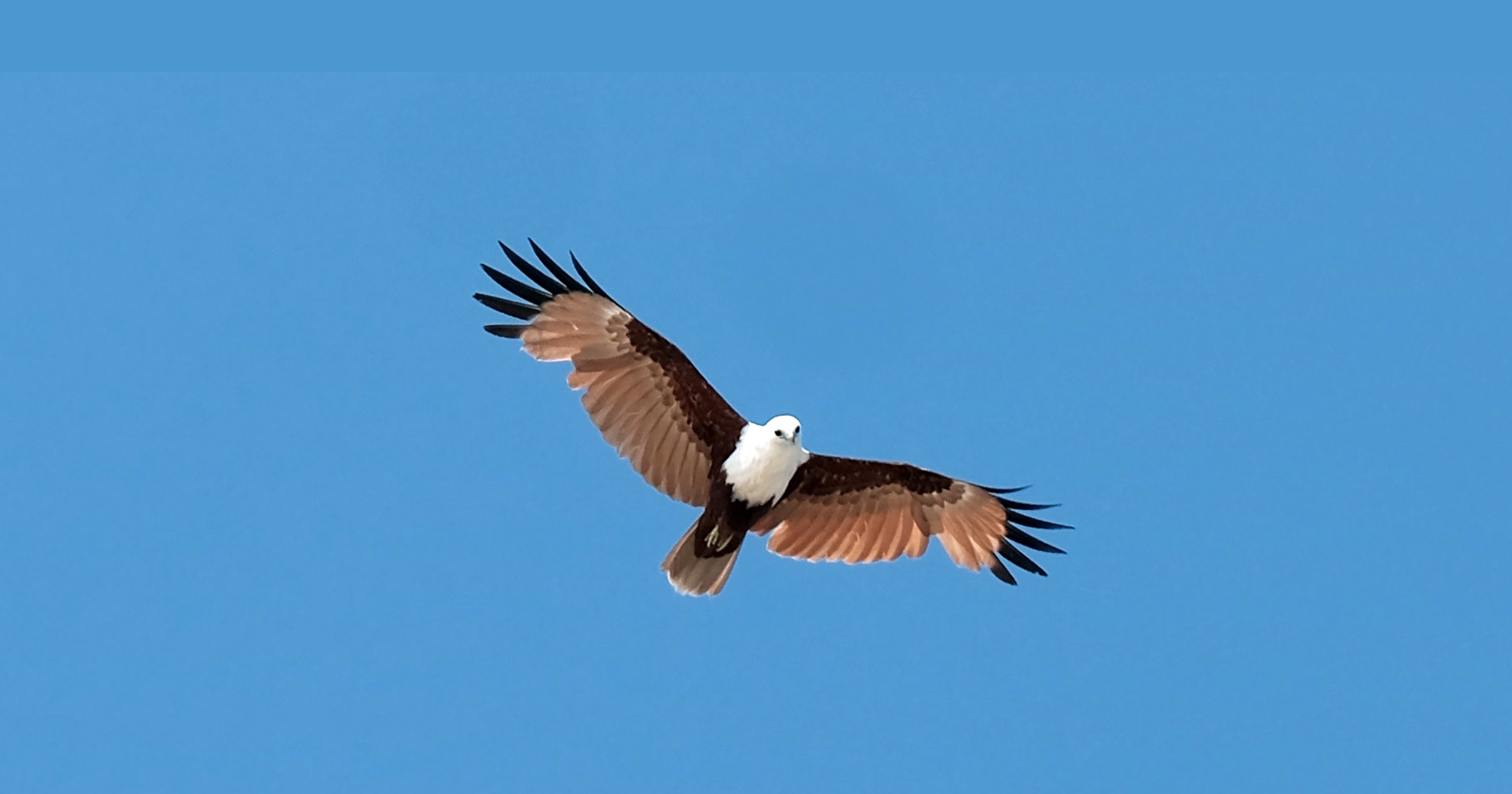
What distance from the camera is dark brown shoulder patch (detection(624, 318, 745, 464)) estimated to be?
16969 mm

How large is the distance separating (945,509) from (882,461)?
32.2 inches

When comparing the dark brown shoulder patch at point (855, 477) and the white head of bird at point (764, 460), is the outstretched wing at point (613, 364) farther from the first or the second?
the dark brown shoulder patch at point (855, 477)

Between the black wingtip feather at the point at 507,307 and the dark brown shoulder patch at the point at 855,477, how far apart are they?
2468mm

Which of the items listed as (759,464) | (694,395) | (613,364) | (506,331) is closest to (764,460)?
(759,464)

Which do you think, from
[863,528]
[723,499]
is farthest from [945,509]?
[723,499]

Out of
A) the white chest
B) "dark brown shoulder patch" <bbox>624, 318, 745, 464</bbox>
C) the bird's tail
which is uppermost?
"dark brown shoulder patch" <bbox>624, 318, 745, 464</bbox>

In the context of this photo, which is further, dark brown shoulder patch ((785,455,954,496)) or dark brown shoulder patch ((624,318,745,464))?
dark brown shoulder patch ((785,455,954,496))

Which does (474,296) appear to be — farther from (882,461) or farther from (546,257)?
(882,461)

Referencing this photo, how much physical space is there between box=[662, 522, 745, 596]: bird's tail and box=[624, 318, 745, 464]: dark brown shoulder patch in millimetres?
708

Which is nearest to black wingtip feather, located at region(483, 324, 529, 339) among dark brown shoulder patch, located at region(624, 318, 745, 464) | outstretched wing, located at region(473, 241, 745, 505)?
outstretched wing, located at region(473, 241, 745, 505)

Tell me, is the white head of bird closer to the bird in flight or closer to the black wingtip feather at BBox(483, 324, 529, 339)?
the bird in flight

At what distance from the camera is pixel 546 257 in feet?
56.3

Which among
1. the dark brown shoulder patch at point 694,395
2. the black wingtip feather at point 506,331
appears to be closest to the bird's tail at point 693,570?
the dark brown shoulder patch at point 694,395

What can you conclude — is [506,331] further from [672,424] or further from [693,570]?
[693,570]
